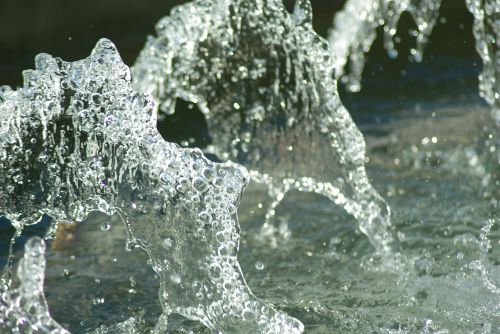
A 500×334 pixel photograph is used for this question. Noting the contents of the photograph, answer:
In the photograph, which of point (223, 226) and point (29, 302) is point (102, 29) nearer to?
point (223, 226)

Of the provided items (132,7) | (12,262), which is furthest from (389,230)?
(132,7)

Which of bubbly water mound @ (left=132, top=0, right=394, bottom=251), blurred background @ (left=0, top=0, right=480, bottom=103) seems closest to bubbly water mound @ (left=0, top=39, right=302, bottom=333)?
bubbly water mound @ (left=132, top=0, right=394, bottom=251)

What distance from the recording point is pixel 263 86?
4332mm

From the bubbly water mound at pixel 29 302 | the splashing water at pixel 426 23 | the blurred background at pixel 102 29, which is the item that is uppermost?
the blurred background at pixel 102 29

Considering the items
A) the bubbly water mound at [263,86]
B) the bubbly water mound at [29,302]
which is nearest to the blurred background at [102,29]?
the bubbly water mound at [263,86]

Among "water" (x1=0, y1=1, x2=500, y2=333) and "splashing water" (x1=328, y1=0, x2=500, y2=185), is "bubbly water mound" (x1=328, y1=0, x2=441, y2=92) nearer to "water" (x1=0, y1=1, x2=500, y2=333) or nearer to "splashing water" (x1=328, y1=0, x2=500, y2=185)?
"splashing water" (x1=328, y1=0, x2=500, y2=185)

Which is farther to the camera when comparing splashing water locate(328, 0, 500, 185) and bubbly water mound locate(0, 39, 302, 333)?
splashing water locate(328, 0, 500, 185)

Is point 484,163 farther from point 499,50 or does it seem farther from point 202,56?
point 202,56

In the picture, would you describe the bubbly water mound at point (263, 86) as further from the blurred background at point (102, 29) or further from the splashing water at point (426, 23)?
the blurred background at point (102, 29)

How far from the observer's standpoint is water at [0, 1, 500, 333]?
3008 millimetres

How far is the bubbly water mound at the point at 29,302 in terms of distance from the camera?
Answer: 2.46 m

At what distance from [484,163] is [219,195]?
209 centimetres

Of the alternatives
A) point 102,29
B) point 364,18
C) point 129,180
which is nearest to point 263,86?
point 364,18

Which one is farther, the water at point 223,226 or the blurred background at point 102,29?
the blurred background at point 102,29
